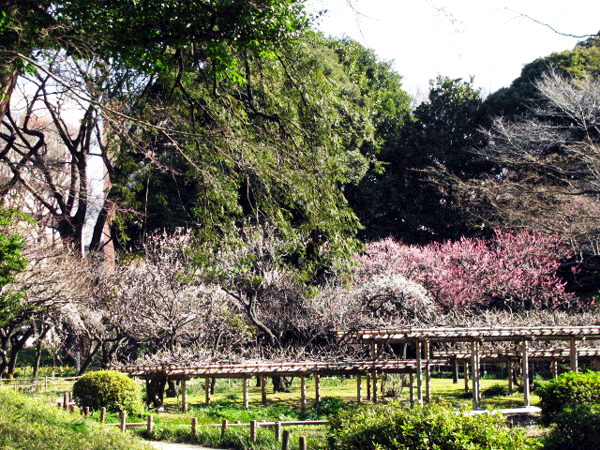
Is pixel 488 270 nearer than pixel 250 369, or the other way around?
pixel 250 369

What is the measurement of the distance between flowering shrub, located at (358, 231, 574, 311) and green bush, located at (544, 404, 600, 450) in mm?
16916

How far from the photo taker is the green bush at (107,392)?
53.1 ft

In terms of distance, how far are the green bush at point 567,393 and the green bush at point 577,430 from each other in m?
1.31

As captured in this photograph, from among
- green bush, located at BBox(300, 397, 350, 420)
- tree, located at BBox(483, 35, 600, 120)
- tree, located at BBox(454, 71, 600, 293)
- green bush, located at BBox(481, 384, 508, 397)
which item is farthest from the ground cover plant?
tree, located at BBox(483, 35, 600, 120)

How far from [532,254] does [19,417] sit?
81.3ft

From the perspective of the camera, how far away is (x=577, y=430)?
1019 cm

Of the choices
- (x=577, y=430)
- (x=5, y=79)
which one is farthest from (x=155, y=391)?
(x=5, y=79)

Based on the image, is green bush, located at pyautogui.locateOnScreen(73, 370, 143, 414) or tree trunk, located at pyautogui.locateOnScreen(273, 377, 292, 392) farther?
tree trunk, located at pyautogui.locateOnScreen(273, 377, 292, 392)

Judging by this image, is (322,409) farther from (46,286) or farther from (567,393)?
(46,286)

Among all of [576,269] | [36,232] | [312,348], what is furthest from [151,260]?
[576,269]

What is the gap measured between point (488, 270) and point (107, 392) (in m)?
19.1

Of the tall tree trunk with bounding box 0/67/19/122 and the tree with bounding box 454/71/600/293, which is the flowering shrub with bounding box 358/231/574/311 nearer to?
the tree with bounding box 454/71/600/293

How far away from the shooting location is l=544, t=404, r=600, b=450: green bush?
32.7ft

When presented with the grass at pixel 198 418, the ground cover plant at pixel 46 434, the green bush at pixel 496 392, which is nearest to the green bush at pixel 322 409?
the grass at pixel 198 418
